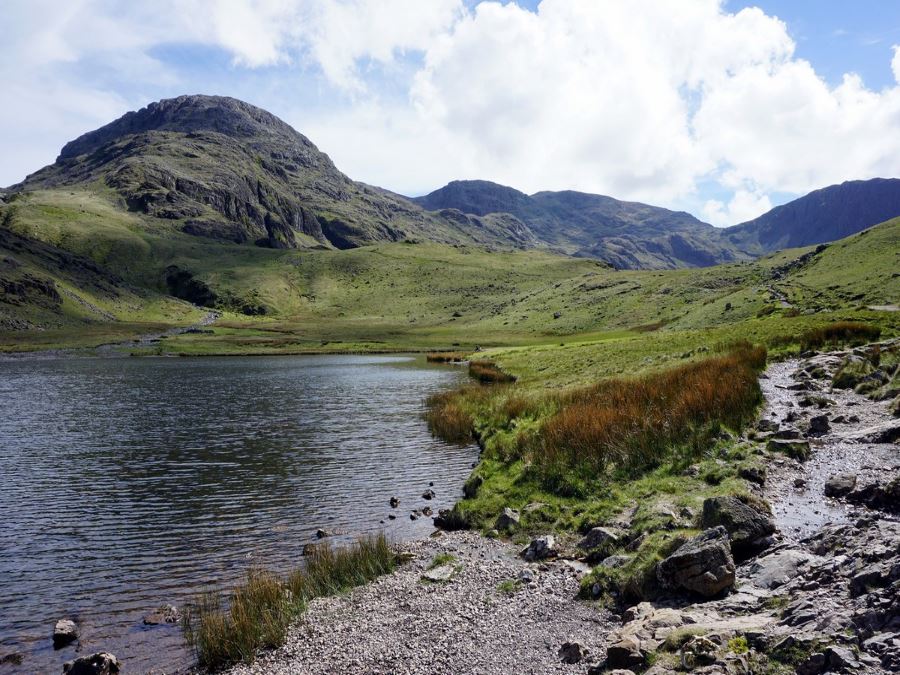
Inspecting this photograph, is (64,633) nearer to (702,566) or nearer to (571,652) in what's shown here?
(571,652)

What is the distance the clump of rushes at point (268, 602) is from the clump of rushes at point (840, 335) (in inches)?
1442

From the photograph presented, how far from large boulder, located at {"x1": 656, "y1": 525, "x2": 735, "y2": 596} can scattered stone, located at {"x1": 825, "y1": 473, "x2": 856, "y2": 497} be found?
188 inches

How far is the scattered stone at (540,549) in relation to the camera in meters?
15.3

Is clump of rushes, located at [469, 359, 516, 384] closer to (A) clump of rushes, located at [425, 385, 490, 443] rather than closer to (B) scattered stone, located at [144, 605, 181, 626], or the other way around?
(A) clump of rushes, located at [425, 385, 490, 443]

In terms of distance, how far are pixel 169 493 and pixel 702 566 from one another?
22925 millimetres

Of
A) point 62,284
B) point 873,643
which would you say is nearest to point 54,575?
point 873,643

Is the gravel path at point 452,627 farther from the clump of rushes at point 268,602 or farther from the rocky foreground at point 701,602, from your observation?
the clump of rushes at point 268,602

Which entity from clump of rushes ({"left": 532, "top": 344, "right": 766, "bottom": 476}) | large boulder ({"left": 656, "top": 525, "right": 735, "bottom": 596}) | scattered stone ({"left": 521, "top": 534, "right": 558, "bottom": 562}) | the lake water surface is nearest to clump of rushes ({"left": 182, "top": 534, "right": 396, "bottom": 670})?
the lake water surface

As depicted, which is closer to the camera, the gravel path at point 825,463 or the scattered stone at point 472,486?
the gravel path at point 825,463

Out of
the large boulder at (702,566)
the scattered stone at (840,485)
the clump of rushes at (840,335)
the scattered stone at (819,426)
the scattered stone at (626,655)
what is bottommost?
the scattered stone at (626,655)

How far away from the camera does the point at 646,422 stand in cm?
2211

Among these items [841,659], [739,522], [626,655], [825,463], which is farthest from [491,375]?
[841,659]

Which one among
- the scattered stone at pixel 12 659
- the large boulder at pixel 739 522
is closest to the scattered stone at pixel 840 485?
the large boulder at pixel 739 522

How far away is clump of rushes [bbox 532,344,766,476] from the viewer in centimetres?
2066
